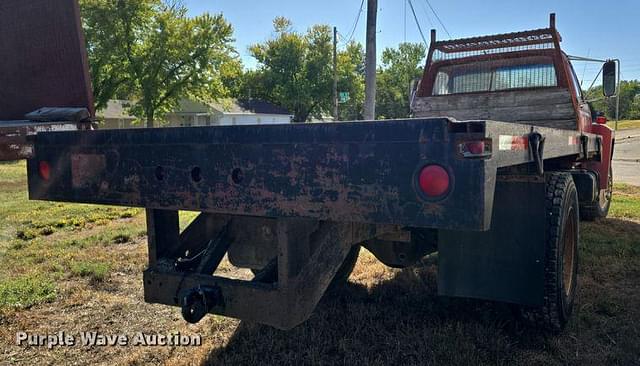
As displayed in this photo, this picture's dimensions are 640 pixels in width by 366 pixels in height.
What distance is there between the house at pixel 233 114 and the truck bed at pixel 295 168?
38.1 m

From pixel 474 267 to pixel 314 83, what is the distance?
44.1m

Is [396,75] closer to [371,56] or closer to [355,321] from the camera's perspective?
[371,56]

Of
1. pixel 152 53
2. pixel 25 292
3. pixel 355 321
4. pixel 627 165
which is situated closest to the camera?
pixel 355 321

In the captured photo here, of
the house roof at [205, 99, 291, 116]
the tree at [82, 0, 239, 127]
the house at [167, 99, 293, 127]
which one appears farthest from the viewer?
the house roof at [205, 99, 291, 116]

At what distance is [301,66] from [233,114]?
7.67 m

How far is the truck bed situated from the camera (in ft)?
6.05

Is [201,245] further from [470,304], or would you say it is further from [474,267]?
[470,304]

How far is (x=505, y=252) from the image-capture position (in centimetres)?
296

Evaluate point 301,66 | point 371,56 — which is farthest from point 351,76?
point 371,56

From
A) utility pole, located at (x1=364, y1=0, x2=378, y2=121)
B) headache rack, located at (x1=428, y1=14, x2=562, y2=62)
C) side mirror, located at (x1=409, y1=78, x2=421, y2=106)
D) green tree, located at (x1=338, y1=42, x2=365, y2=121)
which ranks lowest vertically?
side mirror, located at (x1=409, y1=78, x2=421, y2=106)

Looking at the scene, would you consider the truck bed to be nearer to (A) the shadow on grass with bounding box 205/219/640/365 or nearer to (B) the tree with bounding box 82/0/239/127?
(A) the shadow on grass with bounding box 205/219/640/365

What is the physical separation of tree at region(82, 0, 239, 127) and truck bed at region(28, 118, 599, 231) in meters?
26.5

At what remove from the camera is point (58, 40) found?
4.17 m

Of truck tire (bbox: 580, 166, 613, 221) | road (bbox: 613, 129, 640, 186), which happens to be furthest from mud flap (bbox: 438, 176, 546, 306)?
road (bbox: 613, 129, 640, 186)
